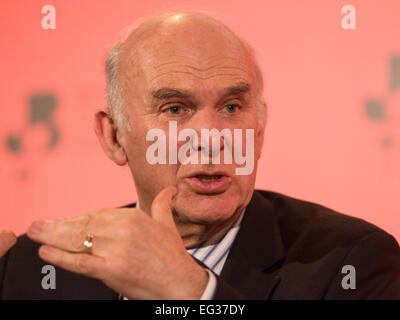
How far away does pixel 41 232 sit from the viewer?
1478 millimetres

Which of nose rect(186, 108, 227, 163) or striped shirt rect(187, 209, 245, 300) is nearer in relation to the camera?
nose rect(186, 108, 227, 163)

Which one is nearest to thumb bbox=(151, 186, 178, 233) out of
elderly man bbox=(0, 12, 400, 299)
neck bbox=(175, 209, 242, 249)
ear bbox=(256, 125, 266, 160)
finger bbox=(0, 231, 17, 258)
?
elderly man bbox=(0, 12, 400, 299)

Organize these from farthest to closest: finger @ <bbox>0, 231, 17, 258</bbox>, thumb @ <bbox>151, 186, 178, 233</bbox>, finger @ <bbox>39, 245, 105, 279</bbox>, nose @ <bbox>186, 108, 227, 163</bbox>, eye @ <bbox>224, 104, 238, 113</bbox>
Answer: eye @ <bbox>224, 104, 238, 113</bbox> → nose @ <bbox>186, 108, 227, 163</bbox> → finger @ <bbox>0, 231, 17, 258</bbox> → thumb @ <bbox>151, 186, 178, 233</bbox> → finger @ <bbox>39, 245, 105, 279</bbox>

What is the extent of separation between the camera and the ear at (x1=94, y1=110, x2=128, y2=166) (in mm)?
2172

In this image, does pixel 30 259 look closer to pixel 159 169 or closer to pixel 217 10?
pixel 159 169

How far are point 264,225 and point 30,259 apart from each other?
0.98 meters

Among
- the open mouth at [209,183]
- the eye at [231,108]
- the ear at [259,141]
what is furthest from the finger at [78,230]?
the ear at [259,141]

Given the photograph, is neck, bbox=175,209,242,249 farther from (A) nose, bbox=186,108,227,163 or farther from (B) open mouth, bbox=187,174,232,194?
(A) nose, bbox=186,108,227,163

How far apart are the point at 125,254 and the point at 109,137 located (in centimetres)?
84

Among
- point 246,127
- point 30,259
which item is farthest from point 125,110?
point 30,259

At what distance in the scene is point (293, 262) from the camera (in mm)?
1989

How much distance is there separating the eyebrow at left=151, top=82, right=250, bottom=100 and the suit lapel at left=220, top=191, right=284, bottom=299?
0.50m

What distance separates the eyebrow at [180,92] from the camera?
1.90 metres

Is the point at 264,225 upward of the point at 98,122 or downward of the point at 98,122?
downward
